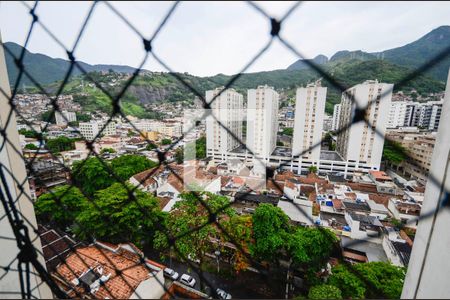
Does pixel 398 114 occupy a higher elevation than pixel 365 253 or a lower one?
higher

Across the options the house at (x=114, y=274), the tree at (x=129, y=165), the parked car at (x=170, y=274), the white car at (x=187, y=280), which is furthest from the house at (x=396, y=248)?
the tree at (x=129, y=165)

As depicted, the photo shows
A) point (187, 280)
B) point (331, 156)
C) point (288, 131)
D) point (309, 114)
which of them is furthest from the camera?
point (288, 131)

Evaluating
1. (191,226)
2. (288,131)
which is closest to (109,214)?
(191,226)

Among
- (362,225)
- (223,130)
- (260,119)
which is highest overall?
A: (260,119)

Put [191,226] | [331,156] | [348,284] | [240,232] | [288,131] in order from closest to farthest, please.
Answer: [348,284] → [191,226] → [240,232] → [331,156] → [288,131]

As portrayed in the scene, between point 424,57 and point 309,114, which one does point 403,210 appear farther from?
point 424,57

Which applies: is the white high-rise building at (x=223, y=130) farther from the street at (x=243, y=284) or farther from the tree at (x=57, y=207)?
the street at (x=243, y=284)
